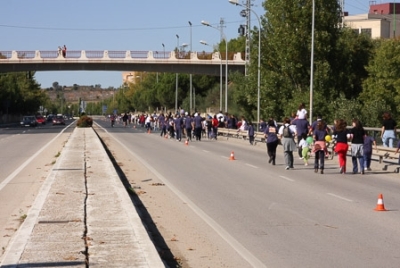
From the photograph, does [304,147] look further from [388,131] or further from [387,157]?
[388,131]

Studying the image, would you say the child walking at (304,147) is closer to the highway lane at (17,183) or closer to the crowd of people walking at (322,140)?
the crowd of people walking at (322,140)

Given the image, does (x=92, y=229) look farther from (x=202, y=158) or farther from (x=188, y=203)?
(x=202, y=158)

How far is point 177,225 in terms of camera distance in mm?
14047

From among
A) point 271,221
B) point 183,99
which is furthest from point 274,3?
point 183,99

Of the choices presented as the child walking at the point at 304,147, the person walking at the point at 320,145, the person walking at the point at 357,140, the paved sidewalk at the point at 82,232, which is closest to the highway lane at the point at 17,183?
the paved sidewalk at the point at 82,232

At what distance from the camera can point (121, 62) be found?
8344 cm

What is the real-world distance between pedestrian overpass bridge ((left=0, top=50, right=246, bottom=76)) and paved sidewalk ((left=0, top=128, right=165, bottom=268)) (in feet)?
214

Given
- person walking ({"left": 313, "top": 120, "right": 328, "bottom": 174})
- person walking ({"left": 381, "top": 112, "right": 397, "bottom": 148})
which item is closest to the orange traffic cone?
person walking ({"left": 313, "top": 120, "right": 328, "bottom": 174})

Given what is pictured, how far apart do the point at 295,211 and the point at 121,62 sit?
68805 millimetres

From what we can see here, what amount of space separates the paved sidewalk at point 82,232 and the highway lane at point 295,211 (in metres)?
1.53

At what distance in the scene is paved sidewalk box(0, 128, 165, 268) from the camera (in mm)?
9555

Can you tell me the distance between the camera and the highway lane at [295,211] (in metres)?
11.2

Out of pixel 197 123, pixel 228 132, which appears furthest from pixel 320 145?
pixel 228 132

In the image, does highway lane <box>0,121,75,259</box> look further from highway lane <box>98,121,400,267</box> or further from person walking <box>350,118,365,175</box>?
person walking <box>350,118,365,175</box>
